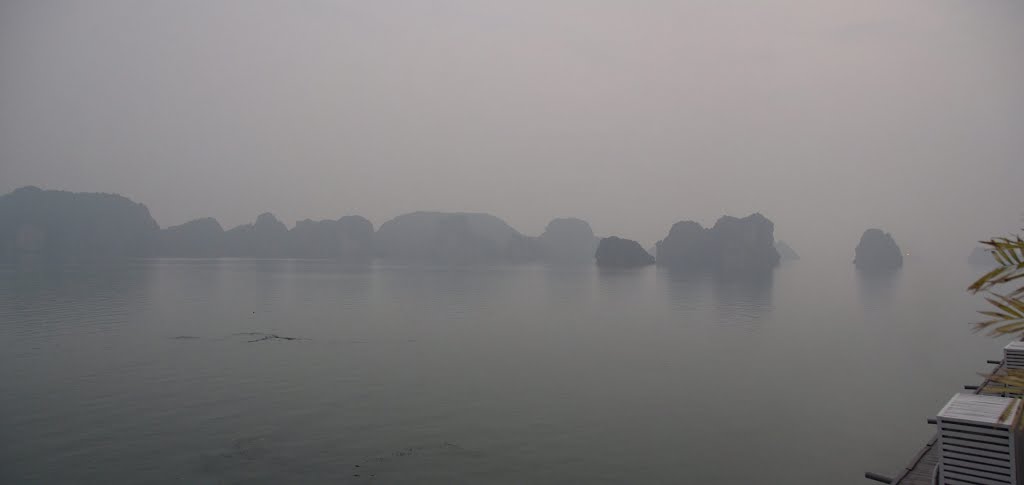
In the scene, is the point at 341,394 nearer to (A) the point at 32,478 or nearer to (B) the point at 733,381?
(A) the point at 32,478

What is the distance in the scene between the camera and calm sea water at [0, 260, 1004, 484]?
2858 centimetres

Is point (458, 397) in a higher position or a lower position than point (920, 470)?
lower

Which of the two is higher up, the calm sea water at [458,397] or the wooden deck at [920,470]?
the wooden deck at [920,470]

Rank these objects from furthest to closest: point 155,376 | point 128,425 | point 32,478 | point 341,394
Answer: point 155,376 < point 341,394 < point 128,425 < point 32,478

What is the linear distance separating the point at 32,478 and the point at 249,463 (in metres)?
9.17

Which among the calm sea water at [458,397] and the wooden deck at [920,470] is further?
the calm sea water at [458,397]

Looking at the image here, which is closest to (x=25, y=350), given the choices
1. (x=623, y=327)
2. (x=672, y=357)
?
(x=672, y=357)

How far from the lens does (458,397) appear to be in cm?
4144

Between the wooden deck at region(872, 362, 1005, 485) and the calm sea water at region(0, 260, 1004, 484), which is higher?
the wooden deck at region(872, 362, 1005, 485)

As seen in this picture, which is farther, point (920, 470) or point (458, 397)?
point (458, 397)

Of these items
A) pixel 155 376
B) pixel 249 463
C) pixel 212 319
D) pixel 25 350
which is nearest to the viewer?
pixel 249 463

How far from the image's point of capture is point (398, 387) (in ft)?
144

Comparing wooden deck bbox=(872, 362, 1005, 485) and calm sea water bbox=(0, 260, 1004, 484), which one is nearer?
wooden deck bbox=(872, 362, 1005, 485)

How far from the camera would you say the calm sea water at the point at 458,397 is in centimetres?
2858
